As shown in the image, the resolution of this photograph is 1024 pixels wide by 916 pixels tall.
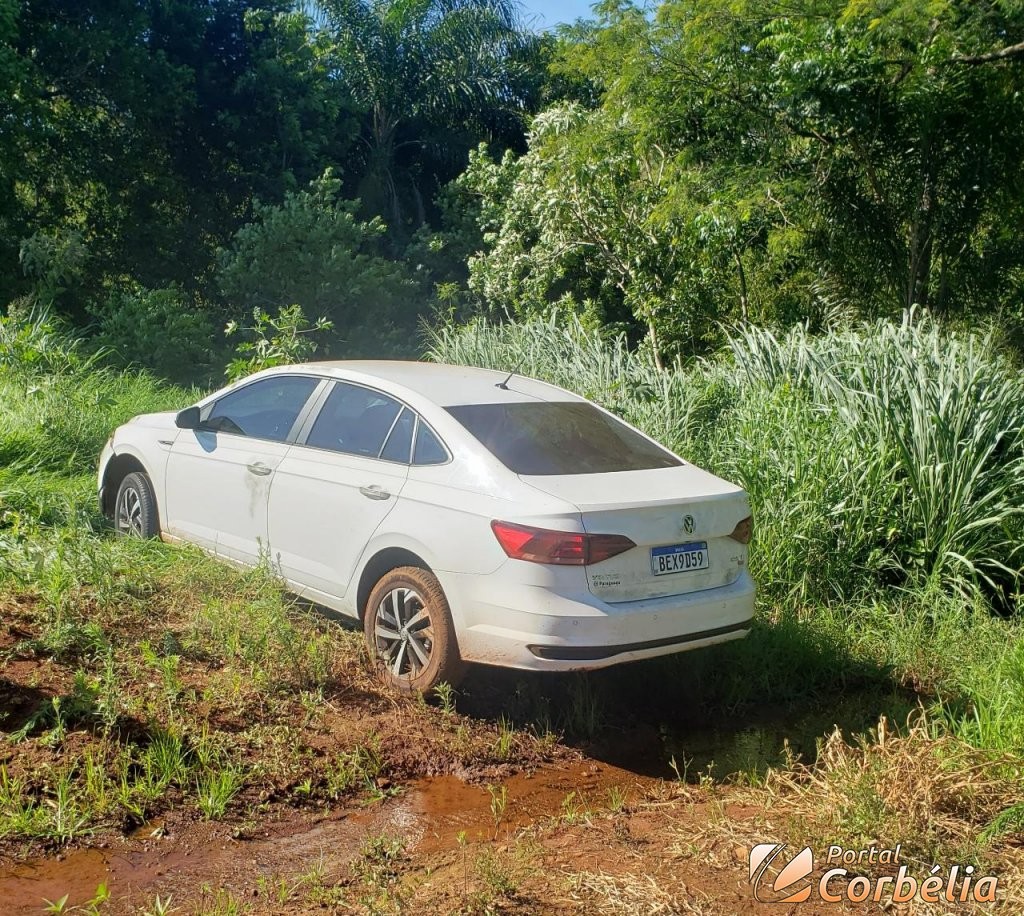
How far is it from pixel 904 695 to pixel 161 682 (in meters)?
3.70

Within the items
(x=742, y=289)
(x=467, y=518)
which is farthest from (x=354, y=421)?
(x=742, y=289)

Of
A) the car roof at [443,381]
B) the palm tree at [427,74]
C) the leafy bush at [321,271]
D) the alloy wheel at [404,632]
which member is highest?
the palm tree at [427,74]

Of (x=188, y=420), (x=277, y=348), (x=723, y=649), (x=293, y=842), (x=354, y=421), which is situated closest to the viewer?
(x=293, y=842)

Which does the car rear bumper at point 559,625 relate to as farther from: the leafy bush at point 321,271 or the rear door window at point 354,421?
the leafy bush at point 321,271

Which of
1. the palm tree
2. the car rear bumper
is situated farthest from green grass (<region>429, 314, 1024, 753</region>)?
the palm tree

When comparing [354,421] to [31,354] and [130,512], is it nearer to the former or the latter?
[130,512]

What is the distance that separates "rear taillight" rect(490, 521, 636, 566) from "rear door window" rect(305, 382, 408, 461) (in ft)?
3.87

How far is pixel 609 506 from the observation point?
15.8 feet

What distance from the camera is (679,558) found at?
504 centimetres

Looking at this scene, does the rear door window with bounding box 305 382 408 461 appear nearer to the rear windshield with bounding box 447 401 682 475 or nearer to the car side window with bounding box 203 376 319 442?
the car side window with bounding box 203 376 319 442

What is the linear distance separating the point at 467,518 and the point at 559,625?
65 centimetres

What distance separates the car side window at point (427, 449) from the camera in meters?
5.33

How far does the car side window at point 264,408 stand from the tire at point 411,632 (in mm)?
1363

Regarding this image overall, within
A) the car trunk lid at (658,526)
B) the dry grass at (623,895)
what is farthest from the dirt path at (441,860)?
the car trunk lid at (658,526)
